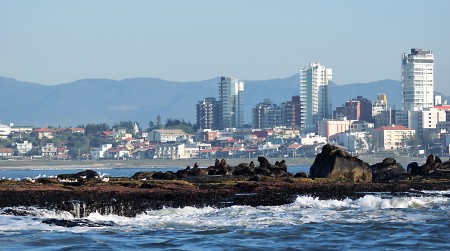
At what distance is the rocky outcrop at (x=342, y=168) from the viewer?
62781mm

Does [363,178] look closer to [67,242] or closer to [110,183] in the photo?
[110,183]

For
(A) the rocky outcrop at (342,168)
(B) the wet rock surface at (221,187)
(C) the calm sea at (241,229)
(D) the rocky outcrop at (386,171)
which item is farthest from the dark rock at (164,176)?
(C) the calm sea at (241,229)

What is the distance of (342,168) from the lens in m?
62.8

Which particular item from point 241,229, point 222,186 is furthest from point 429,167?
point 241,229

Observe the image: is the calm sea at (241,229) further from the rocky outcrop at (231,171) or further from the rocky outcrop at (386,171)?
the rocky outcrop at (386,171)

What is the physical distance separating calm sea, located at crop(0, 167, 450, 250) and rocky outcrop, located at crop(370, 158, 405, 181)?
21.3 m

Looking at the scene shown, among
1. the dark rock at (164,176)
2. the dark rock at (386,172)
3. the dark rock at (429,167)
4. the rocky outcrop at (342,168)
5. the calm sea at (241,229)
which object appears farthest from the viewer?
the dark rock at (429,167)

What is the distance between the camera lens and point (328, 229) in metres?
39.6

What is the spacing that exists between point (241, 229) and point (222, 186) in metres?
15.6

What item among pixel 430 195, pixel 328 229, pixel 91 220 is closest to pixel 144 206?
pixel 91 220

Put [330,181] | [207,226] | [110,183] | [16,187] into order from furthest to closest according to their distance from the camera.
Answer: [330,181] < [110,183] < [16,187] < [207,226]

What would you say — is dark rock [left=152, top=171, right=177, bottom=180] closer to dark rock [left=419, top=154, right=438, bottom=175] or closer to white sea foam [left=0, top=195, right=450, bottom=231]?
white sea foam [left=0, top=195, right=450, bottom=231]

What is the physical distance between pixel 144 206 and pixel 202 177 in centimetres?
1891

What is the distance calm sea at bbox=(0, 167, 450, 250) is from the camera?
35062 mm
